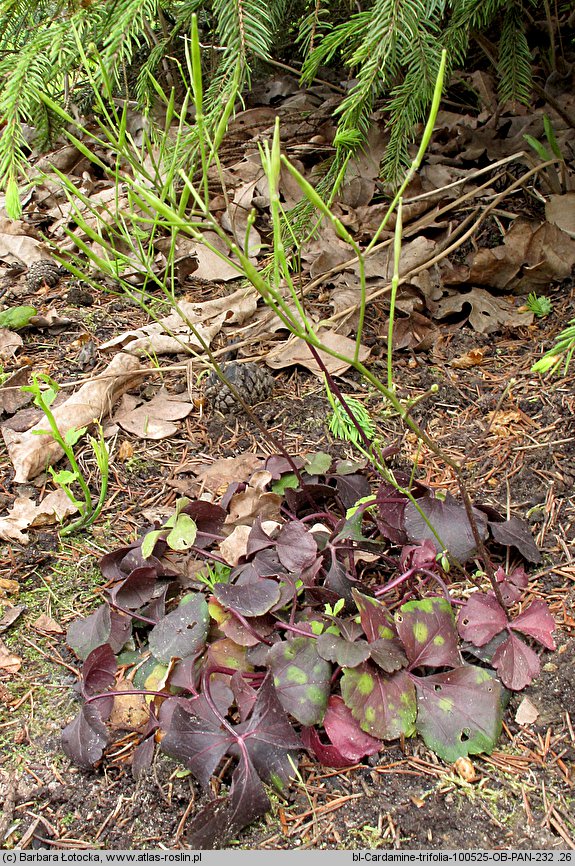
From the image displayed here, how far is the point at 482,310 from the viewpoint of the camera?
2.34 meters

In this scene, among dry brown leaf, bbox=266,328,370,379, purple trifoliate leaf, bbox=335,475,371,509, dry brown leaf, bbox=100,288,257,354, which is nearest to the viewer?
purple trifoliate leaf, bbox=335,475,371,509

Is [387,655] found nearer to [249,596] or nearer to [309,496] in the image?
[249,596]

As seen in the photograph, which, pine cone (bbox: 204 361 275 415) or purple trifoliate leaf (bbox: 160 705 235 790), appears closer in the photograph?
purple trifoliate leaf (bbox: 160 705 235 790)

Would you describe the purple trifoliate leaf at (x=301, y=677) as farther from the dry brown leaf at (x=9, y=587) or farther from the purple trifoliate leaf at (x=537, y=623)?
the dry brown leaf at (x=9, y=587)

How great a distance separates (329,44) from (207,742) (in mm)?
1701

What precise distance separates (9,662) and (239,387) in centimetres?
102

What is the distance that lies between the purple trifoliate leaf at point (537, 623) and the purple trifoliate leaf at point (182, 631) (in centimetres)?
67

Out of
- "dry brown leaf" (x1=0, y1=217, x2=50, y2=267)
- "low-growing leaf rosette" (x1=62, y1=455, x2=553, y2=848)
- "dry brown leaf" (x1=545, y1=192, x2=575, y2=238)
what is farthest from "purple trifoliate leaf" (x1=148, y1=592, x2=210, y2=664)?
"dry brown leaf" (x1=0, y1=217, x2=50, y2=267)

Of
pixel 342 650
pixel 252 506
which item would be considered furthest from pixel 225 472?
pixel 342 650

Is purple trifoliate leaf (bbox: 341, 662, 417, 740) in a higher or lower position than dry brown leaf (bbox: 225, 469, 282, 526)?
lower

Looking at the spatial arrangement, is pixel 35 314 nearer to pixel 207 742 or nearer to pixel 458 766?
pixel 207 742

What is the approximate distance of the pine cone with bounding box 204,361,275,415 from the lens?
2.12 m

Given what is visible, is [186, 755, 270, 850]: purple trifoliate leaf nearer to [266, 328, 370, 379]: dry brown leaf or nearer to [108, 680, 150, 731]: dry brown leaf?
[108, 680, 150, 731]: dry brown leaf

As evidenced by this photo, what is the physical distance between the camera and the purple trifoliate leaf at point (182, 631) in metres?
1.44
